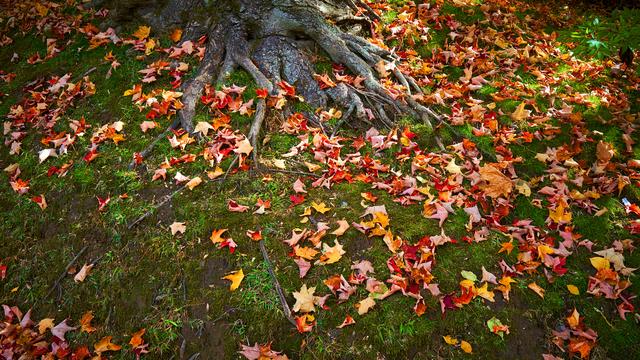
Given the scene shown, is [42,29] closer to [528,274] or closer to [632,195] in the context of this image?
[528,274]

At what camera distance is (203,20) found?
505 centimetres

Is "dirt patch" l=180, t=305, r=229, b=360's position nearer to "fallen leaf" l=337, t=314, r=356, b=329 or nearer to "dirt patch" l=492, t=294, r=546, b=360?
"fallen leaf" l=337, t=314, r=356, b=329

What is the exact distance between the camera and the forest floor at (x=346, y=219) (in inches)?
104

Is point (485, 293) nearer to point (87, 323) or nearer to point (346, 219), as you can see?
point (346, 219)

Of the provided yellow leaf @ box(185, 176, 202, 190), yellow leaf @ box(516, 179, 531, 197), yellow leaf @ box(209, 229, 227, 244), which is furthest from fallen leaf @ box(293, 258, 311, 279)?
yellow leaf @ box(516, 179, 531, 197)

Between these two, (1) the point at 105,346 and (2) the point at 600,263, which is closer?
(1) the point at 105,346

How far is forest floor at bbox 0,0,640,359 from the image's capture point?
264cm

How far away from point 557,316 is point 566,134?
2.35 metres

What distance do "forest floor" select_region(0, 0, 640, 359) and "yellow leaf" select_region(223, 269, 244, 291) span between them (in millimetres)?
60

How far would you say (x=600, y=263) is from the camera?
9.73 feet

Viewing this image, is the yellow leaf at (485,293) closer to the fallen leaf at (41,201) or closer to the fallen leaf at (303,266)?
the fallen leaf at (303,266)

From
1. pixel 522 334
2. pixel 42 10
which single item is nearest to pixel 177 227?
pixel 522 334

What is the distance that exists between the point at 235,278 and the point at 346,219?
3.36ft

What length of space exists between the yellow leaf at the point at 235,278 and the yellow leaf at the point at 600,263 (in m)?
2.77
